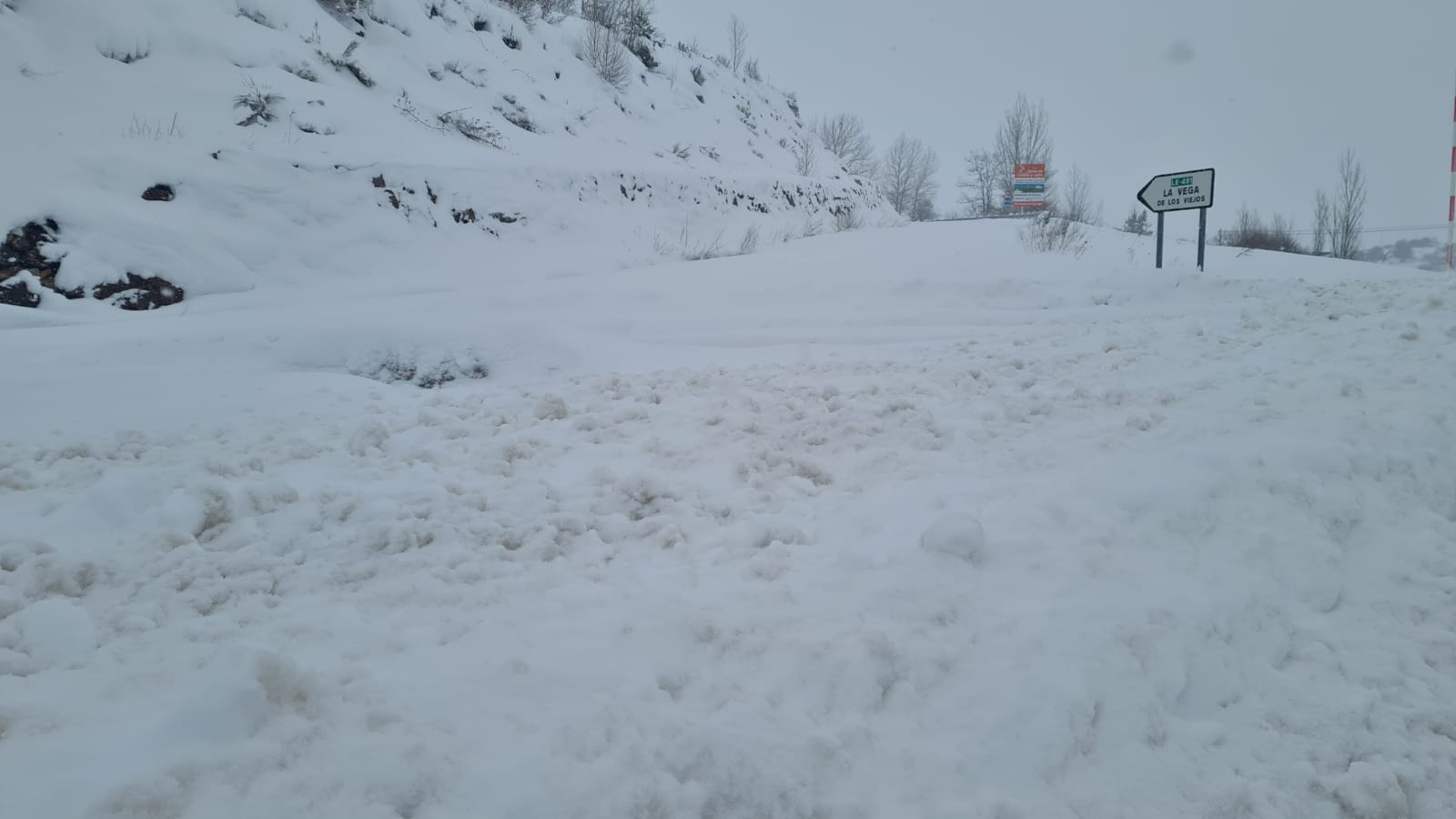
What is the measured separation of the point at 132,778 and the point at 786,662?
55.6 inches

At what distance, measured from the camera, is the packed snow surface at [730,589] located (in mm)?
1489

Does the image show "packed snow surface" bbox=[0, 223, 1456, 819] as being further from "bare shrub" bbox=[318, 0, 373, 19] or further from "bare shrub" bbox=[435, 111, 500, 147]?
"bare shrub" bbox=[318, 0, 373, 19]

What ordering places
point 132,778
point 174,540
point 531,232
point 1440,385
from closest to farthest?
1. point 132,778
2. point 174,540
3. point 1440,385
4. point 531,232

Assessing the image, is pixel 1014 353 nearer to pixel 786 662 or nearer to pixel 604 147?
pixel 786 662

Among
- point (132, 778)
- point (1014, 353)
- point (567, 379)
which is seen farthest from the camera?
point (1014, 353)

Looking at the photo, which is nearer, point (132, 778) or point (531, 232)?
point (132, 778)

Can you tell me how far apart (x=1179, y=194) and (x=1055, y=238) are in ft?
6.59

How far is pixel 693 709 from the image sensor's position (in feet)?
5.39

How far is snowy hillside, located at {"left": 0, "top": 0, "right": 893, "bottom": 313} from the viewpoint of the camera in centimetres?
562

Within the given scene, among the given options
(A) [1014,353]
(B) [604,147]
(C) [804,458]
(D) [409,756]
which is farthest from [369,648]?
(B) [604,147]

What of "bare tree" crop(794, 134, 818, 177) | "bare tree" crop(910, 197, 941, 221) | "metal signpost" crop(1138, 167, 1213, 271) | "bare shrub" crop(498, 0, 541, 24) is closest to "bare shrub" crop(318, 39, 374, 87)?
"bare shrub" crop(498, 0, 541, 24)

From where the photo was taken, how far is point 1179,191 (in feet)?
27.2

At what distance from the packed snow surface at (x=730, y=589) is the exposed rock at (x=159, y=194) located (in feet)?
7.25

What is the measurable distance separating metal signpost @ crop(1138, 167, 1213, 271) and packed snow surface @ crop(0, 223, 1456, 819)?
14.5 ft
